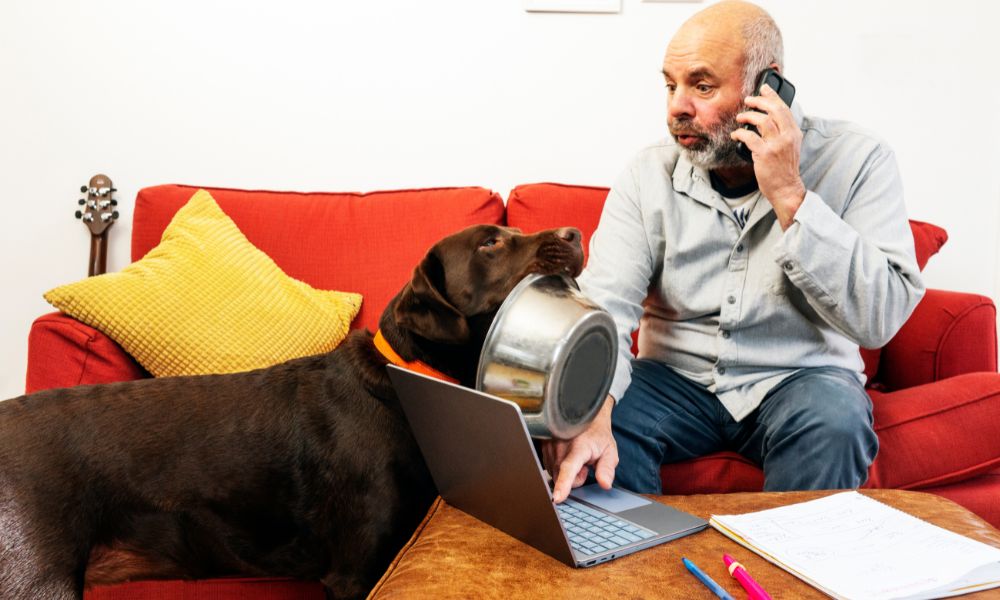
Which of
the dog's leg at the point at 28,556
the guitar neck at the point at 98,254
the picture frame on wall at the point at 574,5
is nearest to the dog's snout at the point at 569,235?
the dog's leg at the point at 28,556

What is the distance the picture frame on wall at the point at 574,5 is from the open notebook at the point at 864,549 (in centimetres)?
197

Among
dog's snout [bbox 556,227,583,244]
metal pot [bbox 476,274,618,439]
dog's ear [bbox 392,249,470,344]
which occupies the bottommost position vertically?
dog's ear [bbox 392,249,470,344]

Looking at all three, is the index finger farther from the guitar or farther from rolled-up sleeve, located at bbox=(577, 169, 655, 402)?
the guitar

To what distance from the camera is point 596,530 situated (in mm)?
1087

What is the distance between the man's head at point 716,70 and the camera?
1.76 m

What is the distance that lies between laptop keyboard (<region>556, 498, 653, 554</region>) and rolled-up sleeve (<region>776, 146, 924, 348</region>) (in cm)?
74

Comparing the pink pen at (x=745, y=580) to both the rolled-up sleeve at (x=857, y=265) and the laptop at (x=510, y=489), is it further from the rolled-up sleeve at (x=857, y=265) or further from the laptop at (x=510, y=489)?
the rolled-up sleeve at (x=857, y=265)

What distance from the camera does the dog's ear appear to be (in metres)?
1.43

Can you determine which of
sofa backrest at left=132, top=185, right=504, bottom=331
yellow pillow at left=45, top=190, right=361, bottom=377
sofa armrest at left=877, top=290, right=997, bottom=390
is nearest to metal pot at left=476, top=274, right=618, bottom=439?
yellow pillow at left=45, top=190, right=361, bottom=377

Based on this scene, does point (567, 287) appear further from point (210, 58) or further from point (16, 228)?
point (16, 228)

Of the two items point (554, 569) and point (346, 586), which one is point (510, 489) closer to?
point (554, 569)

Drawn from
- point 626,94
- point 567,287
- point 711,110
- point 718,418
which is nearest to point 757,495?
point 567,287

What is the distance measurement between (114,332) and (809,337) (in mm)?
1588

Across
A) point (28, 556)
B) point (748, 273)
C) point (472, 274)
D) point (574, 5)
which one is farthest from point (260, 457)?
point (574, 5)
